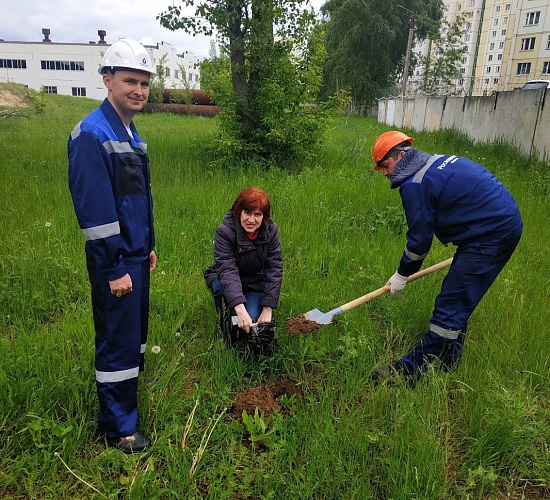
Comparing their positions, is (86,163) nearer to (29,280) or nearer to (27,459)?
(27,459)

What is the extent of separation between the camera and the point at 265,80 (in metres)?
8.09

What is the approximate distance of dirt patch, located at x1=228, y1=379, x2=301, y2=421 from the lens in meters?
2.67

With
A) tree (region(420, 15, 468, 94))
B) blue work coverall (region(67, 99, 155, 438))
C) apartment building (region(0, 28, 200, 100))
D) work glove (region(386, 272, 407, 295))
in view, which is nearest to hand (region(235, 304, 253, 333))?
blue work coverall (region(67, 99, 155, 438))

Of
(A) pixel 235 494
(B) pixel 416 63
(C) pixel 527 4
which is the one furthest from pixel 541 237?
(C) pixel 527 4

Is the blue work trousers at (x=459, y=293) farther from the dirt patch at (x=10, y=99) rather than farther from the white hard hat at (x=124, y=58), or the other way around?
the dirt patch at (x=10, y=99)

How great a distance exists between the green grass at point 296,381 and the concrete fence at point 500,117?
186 inches

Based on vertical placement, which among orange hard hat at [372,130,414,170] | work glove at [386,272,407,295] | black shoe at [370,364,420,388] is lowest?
black shoe at [370,364,420,388]

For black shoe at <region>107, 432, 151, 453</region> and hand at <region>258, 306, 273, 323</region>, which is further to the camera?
hand at <region>258, 306, 273, 323</region>

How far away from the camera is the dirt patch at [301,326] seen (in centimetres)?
307

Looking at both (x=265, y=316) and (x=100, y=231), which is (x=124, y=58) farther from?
(x=265, y=316)

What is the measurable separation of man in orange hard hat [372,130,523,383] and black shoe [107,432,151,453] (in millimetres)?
1521

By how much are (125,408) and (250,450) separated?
2.38 feet

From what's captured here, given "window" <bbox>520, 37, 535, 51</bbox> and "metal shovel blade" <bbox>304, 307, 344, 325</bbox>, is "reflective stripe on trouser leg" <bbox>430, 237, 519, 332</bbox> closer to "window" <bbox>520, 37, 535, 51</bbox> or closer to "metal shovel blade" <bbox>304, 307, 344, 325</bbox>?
"metal shovel blade" <bbox>304, 307, 344, 325</bbox>

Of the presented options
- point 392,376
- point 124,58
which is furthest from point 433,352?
point 124,58
